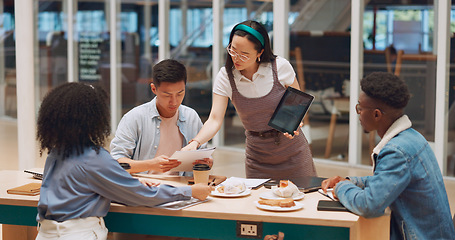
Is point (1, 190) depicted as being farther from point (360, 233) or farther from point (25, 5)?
point (25, 5)

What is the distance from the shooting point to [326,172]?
23.5 feet

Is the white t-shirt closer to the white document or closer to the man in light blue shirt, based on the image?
the man in light blue shirt

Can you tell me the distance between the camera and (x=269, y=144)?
154 inches

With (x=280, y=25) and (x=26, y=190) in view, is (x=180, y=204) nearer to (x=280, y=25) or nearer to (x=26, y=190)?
(x=26, y=190)

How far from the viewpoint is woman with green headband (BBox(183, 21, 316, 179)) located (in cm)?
384

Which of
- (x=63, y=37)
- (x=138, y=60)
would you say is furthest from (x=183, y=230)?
(x=63, y=37)

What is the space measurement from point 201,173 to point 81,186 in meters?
0.73

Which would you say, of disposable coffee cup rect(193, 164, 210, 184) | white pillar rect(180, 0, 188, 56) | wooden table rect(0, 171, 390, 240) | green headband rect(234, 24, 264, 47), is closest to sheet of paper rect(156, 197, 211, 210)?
wooden table rect(0, 171, 390, 240)

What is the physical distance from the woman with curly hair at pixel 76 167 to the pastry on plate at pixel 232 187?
51 cm

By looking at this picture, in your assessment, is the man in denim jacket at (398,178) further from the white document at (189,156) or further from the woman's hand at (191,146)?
the woman's hand at (191,146)

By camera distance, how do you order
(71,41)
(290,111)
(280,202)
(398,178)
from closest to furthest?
(398,178) < (280,202) < (290,111) < (71,41)

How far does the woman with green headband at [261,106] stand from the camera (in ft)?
12.6

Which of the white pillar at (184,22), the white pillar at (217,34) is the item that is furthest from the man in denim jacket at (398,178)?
the white pillar at (184,22)

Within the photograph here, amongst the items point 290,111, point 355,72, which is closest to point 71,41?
point 355,72
